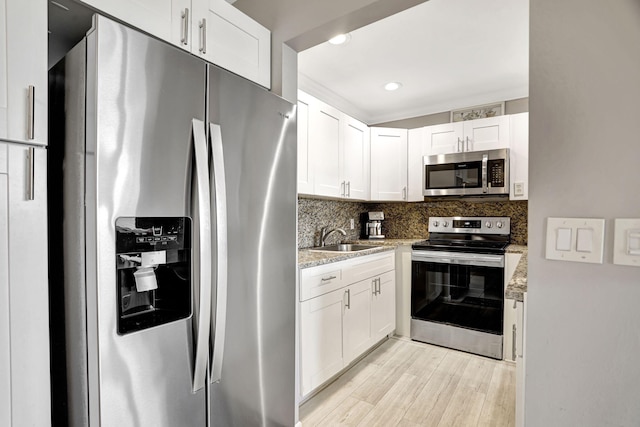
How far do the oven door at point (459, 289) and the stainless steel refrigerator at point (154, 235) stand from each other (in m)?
2.01

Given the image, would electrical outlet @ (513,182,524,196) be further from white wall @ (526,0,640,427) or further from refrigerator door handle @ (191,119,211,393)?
refrigerator door handle @ (191,119,211,393)

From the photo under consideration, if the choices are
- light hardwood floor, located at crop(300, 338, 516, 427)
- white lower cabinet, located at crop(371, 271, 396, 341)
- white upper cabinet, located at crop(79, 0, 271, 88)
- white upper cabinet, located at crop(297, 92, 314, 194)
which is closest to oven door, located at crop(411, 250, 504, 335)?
white lower cabinet, located at crop(371, 271, 396, 341)

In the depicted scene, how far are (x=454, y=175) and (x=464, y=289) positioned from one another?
1.05 metres

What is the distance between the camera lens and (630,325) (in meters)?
0.85

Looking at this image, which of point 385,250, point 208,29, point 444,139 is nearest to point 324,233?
point 385,250

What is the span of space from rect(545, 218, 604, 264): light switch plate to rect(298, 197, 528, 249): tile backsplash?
217cm

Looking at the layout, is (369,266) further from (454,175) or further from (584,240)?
(584,240)

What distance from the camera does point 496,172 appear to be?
9.64 feet

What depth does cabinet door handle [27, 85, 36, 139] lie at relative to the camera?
0.88 m

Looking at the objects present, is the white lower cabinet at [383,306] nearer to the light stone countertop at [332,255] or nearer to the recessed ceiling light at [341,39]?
the light stone countertop at [332,255]

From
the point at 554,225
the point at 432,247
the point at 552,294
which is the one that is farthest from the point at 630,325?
the point at 432,247

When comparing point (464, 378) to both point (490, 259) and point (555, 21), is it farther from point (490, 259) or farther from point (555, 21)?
point (555, 21)

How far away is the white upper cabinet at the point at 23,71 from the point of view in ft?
2.79

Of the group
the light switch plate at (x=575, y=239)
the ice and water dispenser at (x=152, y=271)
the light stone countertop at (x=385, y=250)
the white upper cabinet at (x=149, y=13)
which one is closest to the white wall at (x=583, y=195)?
the light switch plate at (x=575, y=239)
